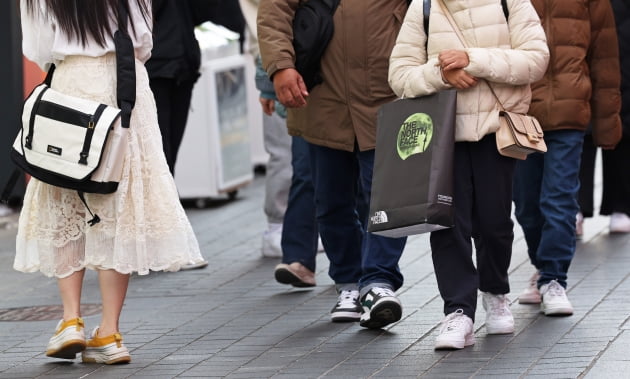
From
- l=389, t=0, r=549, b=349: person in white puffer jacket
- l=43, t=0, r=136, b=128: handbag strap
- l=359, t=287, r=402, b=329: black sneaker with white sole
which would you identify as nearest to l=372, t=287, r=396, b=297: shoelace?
l=359, t=287, r=402, b=329: black sneaker with white sole

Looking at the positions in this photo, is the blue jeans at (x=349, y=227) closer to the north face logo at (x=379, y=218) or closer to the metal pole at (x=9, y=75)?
the north face logo at (x=379, y=218)

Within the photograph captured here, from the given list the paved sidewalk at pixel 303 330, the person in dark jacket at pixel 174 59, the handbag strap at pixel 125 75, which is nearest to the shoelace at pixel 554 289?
the paved sidewalk at pixel 303 330

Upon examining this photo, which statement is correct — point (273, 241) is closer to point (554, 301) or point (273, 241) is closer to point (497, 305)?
point (554, 301)

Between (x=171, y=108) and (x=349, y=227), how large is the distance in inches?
78.3

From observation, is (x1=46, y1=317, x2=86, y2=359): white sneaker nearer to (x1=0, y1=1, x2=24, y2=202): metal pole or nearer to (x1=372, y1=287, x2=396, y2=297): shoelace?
(x1=372, y1=287, x2=396, y2=297): shoelace

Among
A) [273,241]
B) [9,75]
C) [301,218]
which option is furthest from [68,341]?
[9,75]

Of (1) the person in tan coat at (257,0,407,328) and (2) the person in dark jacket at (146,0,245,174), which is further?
(2) the person in dark jacket at (146,0,245,174)

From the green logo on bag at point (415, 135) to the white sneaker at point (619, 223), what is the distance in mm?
3944

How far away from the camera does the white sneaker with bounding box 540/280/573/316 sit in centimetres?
688

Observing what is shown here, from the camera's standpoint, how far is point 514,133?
20.0 feet

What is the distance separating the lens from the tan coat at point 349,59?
6797 mm

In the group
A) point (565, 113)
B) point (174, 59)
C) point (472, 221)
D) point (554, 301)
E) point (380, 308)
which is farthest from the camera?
point (174, 59)

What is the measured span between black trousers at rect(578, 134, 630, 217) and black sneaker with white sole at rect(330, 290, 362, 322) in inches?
125

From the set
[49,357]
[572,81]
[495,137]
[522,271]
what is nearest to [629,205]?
[522,271]
